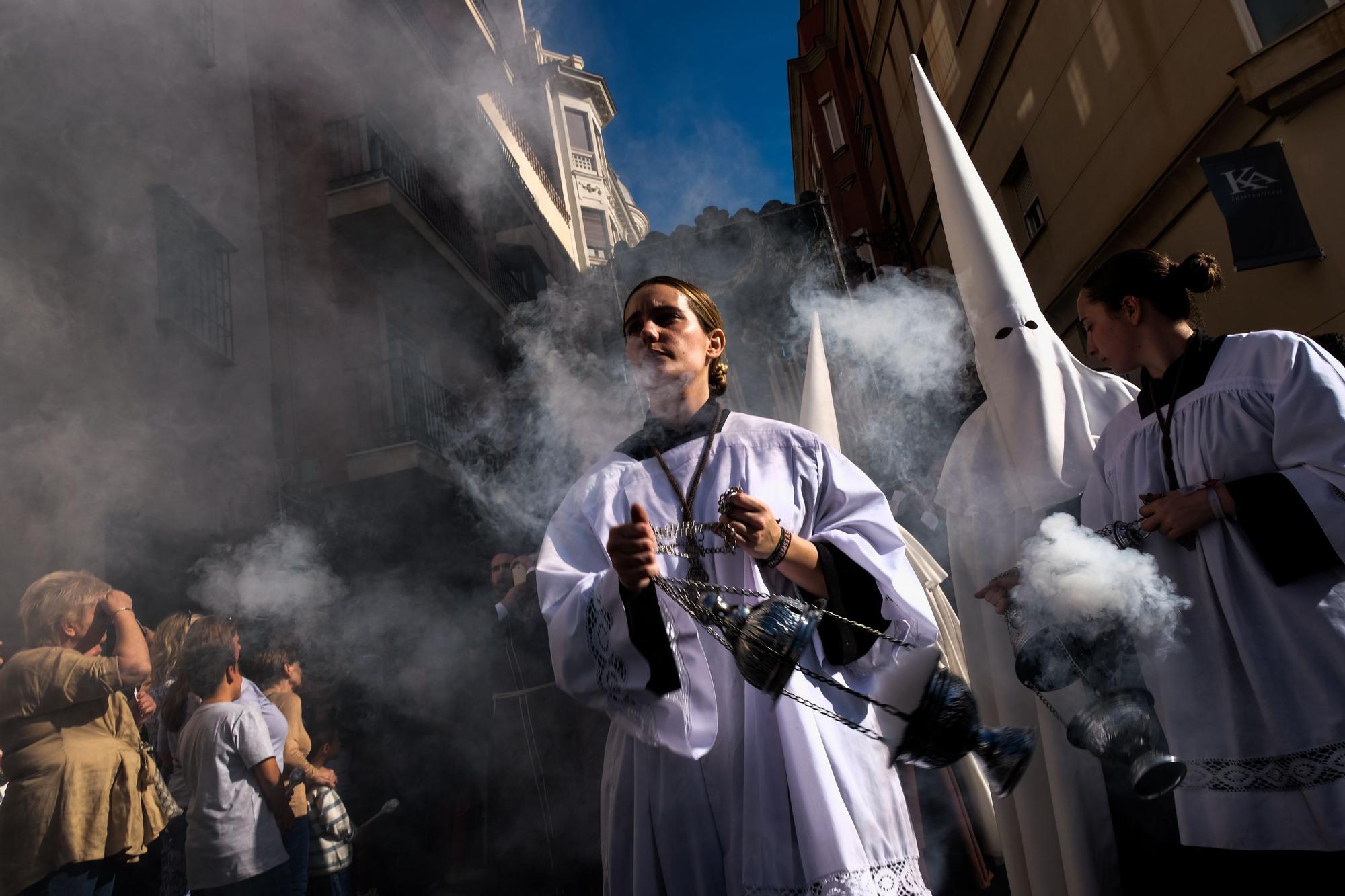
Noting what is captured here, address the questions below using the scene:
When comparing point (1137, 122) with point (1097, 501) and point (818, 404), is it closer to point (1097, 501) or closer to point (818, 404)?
point (818, 404)

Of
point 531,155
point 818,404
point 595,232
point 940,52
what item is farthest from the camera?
point 595,232

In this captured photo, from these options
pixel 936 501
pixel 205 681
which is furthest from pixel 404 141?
pixel 936 501

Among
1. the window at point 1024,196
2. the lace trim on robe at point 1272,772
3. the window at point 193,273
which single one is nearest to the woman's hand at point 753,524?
the lace trim on robe at point 1272,772

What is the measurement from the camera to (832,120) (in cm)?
1708

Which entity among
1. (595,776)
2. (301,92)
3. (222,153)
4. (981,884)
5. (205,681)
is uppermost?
(301,92)

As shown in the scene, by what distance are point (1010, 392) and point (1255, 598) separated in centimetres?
110

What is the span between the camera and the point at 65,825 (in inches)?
116

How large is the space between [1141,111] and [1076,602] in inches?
256

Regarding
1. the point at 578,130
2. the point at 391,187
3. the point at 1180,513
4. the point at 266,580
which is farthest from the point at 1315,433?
the point at 578,130

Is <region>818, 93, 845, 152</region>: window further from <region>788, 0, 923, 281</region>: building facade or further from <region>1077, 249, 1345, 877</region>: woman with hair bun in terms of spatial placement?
<region>1077, 249, 1345, 877</region>: woman with hair bun

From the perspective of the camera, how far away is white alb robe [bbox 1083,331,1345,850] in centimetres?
156

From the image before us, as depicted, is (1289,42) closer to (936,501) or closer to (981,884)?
(936,501)

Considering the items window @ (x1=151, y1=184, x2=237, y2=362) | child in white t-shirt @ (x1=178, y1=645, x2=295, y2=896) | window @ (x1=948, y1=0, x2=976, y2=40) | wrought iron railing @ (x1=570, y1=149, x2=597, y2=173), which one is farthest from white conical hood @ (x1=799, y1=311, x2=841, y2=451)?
wrought iron railing @ (x1=570, y1=149, x2=597, y2=173)

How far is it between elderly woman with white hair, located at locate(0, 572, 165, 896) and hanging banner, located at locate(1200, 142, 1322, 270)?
659cm
